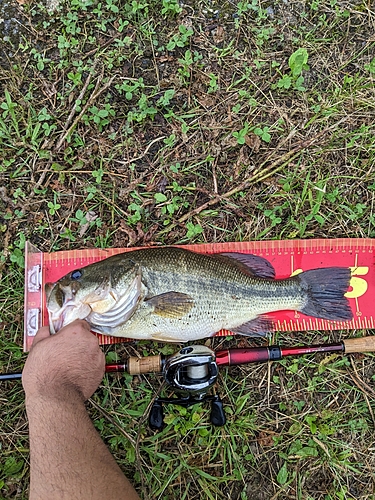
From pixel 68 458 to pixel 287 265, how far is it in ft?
6.47

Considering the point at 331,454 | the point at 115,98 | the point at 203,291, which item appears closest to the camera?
the point at 203,291

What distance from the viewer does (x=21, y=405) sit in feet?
10.6

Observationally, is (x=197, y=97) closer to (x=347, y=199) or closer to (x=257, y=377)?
(x=347, y=199)

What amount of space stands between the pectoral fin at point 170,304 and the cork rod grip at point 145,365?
39 centimetres

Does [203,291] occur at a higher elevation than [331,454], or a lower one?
higher

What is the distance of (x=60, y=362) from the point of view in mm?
2584

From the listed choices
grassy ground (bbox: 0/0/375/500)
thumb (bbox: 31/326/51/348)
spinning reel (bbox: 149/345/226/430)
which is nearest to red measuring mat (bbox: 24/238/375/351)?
grassy ground (bbox: 0/0/375/500)

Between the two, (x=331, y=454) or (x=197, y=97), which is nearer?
(x=331, y=454)

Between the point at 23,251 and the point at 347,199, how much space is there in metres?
2.54

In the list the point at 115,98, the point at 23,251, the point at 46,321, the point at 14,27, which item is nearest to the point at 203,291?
the point at 46,321

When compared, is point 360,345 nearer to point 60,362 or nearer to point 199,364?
point 199,364

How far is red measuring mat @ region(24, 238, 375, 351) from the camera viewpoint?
3.23 m

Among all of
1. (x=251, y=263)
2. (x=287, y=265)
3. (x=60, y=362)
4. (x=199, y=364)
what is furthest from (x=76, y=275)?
(x=287, y=265)

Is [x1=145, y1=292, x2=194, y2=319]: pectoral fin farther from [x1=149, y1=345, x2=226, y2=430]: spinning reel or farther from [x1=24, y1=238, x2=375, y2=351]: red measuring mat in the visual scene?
[x1=24, y1=238, x2=375, y2=351]: red measuring mat
